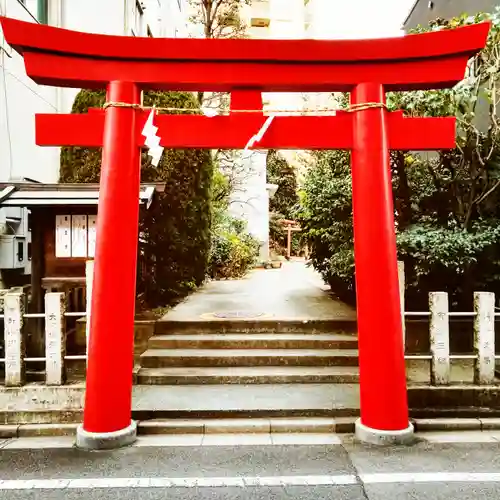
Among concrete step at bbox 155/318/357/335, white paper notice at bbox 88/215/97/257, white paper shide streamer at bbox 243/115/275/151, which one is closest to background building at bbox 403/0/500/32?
white paper shide streamer at bbox 243/115/275/151

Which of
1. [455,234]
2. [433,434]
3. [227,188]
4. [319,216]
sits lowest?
[433,434]

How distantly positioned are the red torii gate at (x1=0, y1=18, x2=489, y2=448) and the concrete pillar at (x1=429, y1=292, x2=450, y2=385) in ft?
3.83

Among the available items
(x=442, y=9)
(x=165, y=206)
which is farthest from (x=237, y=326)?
(x=442, y=9)

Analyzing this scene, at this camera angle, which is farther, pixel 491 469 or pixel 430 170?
pixel 430 170

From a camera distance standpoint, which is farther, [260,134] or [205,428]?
[205,428]

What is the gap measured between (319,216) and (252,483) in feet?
25.7

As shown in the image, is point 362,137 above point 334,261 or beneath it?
above

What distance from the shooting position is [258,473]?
14.2ft

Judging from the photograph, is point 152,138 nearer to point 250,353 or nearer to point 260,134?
point 260,134

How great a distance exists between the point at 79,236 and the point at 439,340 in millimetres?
5885

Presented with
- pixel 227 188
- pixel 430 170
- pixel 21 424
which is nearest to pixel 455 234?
pixel 430 170

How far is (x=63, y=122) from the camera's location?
5.14 m

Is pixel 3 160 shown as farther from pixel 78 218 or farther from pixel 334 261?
pixel 334 261

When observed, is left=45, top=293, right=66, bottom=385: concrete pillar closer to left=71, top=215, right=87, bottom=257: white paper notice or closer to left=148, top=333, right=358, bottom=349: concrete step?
left=71, top=215, right=87, bottom=257: white paper notice
